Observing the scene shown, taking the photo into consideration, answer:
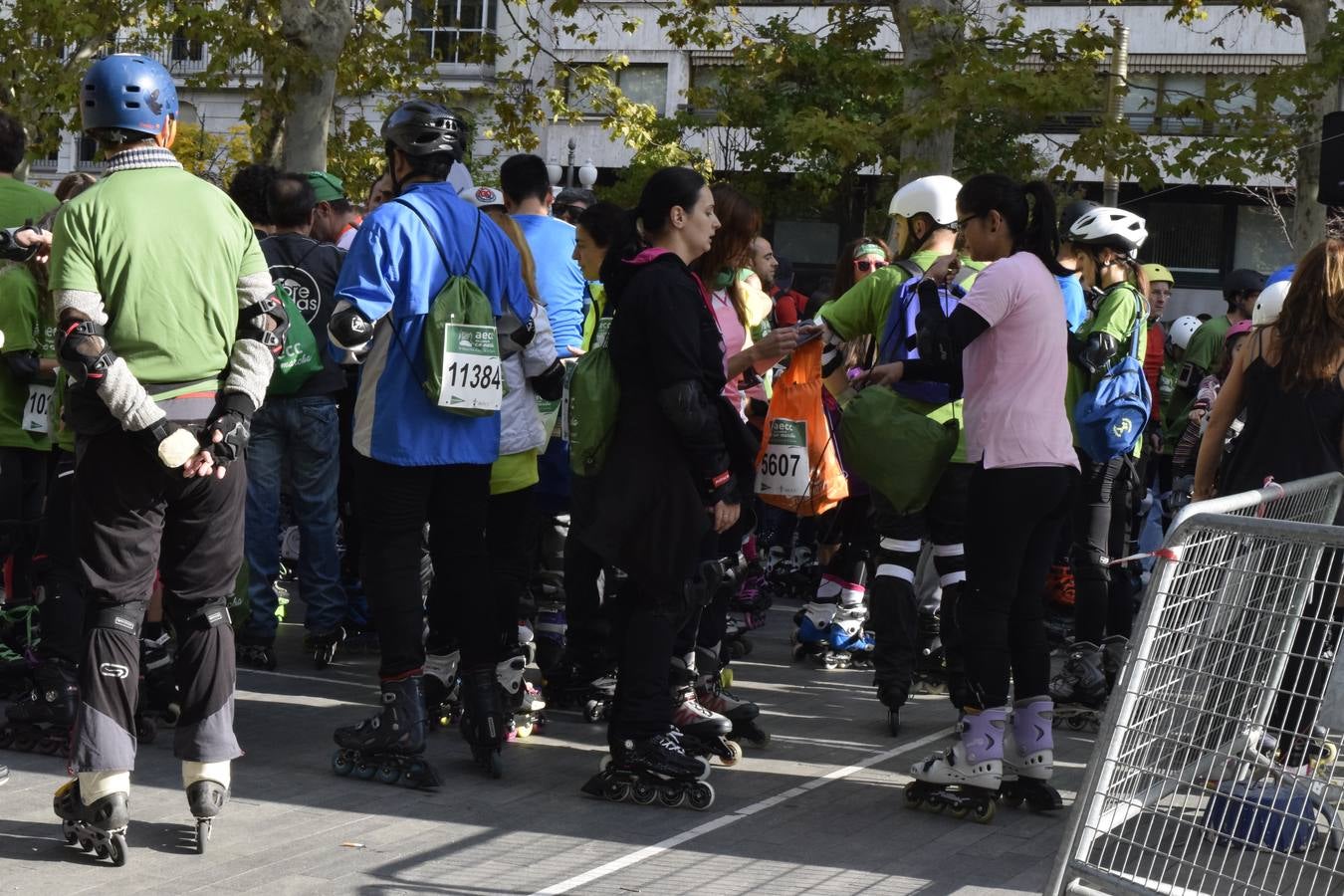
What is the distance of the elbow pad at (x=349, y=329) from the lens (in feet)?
17.9

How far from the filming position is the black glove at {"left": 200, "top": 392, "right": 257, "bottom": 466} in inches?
189

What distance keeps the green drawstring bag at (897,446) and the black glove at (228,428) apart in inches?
95.2

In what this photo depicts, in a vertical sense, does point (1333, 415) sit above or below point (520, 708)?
above

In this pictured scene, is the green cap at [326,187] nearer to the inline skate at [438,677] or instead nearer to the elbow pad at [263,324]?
the inline skate at [438,677]

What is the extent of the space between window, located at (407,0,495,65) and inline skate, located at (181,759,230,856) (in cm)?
1412

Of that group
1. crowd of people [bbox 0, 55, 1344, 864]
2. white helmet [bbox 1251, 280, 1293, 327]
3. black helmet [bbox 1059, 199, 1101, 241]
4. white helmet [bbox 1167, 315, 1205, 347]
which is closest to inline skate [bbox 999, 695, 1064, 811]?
crowd of people [bbox 0, 55, 1344, 864]

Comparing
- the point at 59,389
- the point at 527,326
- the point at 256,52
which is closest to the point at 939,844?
the point at 527,326

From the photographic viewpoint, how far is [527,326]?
19.8 ft

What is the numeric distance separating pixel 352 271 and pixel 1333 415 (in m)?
3.45

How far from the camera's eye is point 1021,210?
223 inches

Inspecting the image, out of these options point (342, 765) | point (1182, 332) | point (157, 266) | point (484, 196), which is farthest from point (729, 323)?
point (1182, 332)

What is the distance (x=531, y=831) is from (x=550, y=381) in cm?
176

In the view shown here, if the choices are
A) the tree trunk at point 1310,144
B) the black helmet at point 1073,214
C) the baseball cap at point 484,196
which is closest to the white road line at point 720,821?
the black helmet at point 1073,214

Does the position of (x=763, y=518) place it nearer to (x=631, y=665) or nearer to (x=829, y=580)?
(x=829, y=580)
